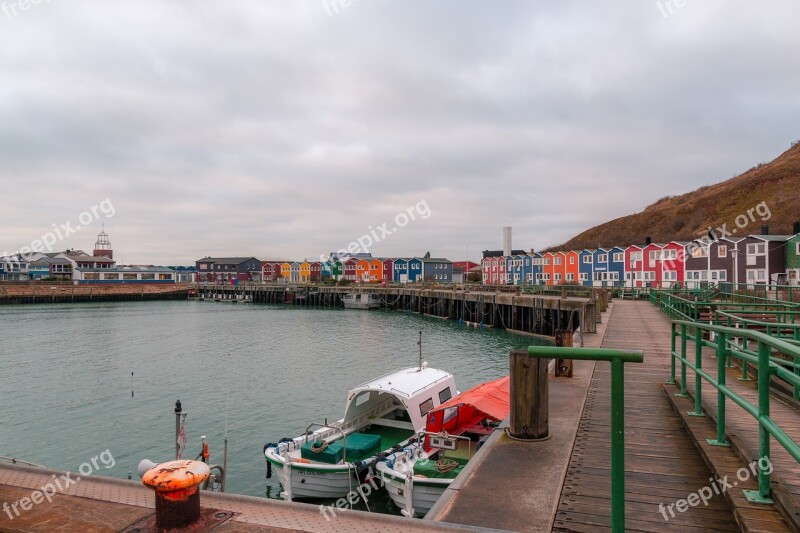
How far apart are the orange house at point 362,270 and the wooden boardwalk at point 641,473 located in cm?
11716

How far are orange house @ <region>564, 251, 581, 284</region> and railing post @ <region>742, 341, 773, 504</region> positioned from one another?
74030 millimetres

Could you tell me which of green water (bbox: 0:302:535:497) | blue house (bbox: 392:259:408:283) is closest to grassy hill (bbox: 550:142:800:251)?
blue house (bbox: 392:259:408:283)

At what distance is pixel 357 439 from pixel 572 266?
70.1 metres

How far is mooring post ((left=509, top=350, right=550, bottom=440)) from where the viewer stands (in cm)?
677

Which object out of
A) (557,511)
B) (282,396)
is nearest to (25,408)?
(282,396)

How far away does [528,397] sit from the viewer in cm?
691

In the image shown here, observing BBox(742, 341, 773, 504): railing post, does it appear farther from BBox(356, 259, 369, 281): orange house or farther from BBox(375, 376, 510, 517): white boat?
BBox(356, 259, 369, 281): orange house

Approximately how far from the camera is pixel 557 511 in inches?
190

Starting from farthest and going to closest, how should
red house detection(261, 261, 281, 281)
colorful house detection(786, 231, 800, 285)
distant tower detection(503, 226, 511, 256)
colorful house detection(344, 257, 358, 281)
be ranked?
1. red house detection(261, 261, 281, 281)
2. colorful house detection(344, 257, 358, 281)
3. distant tower detection(503, 226, 511, 256)
4. colorful house detection(786, 231, 800, 285)

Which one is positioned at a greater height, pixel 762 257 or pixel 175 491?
pixel 762 257

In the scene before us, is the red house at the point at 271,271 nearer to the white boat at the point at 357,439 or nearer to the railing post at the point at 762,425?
the white boat at the point at 357,439

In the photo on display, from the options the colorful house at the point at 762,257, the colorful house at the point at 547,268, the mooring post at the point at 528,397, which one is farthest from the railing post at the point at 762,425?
the colorful house at the point at 547,268

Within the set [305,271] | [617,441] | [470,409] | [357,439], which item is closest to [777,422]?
[617,441]

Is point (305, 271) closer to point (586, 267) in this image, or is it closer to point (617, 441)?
point (586, 267)
